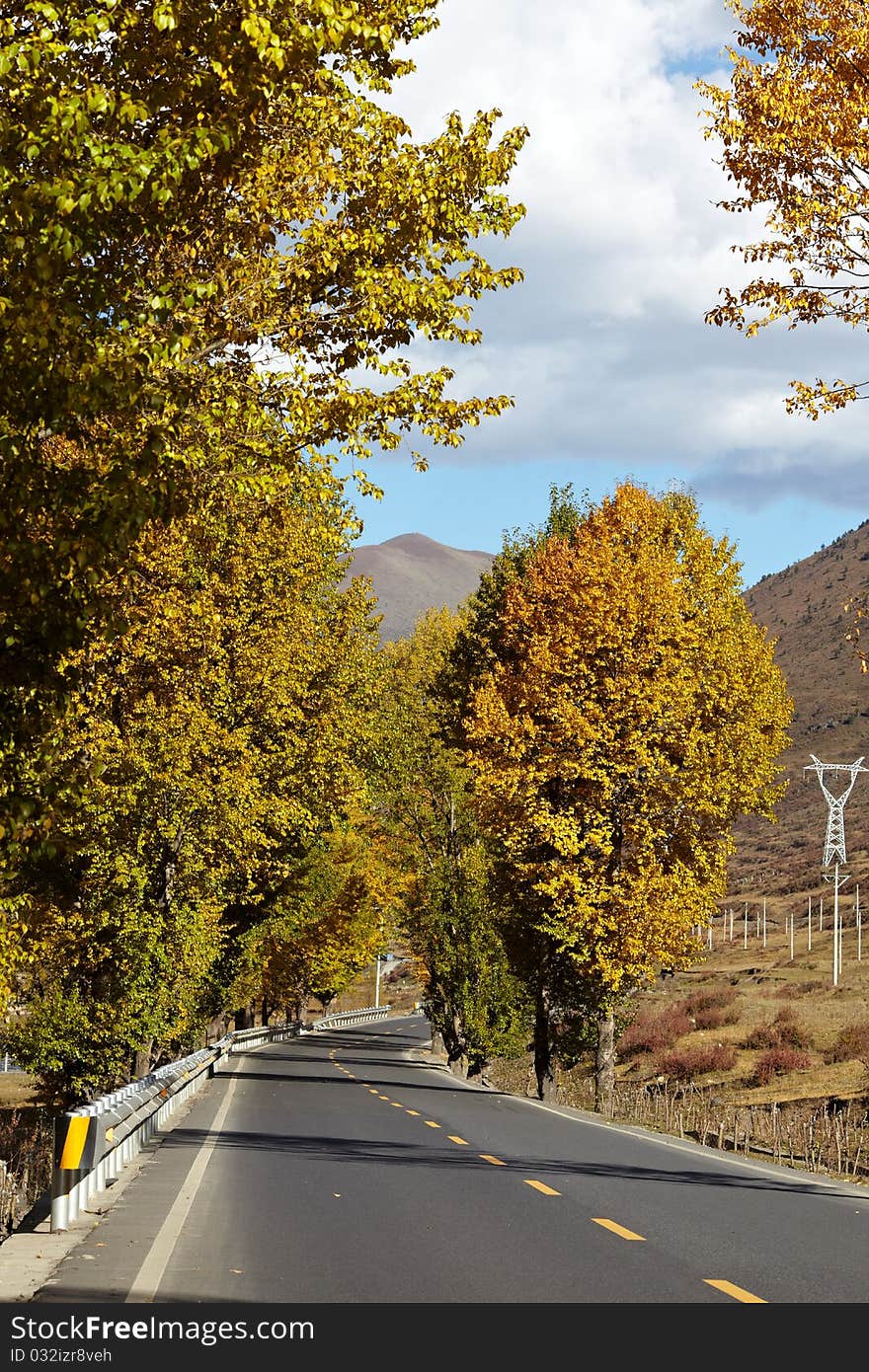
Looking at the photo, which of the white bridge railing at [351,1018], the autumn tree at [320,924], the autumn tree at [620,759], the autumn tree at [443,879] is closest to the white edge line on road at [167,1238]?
the autumn tree at [620,759]

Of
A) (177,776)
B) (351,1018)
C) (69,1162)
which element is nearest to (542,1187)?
(69,1162)

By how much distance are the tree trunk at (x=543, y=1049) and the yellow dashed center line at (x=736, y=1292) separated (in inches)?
1073

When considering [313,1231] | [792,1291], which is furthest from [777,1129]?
[792,1291]

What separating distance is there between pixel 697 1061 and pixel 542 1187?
38672mm

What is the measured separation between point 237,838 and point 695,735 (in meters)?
9.33

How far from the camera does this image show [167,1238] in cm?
1132

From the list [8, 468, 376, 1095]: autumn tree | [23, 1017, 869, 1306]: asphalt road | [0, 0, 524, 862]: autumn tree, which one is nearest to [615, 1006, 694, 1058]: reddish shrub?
[8, 468, 376, 1095]: autumn tree

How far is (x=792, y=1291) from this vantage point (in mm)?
9141

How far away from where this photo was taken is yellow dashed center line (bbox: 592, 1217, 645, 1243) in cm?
1137

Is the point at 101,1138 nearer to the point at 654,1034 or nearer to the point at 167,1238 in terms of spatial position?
the point at 167,1238

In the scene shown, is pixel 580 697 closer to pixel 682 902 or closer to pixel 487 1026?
pixel 682 902

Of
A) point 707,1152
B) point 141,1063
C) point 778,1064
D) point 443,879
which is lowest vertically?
point 778,1064

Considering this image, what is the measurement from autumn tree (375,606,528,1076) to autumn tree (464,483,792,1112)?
513 centimetres

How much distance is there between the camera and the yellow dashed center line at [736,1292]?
871 centimetres
